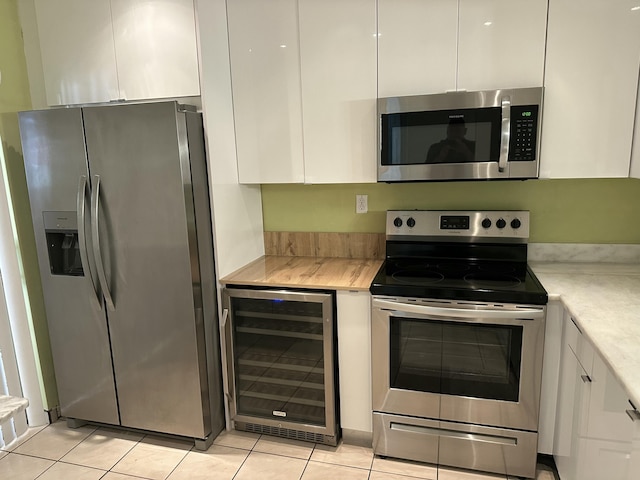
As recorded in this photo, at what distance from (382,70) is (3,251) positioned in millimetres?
2245

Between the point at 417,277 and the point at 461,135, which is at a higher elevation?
the point at 461,135

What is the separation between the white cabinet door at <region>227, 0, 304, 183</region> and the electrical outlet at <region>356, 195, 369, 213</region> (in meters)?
0.43

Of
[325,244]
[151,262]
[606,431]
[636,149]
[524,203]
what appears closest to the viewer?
[606,431]

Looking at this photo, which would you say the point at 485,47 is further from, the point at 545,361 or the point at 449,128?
the point at 545,361

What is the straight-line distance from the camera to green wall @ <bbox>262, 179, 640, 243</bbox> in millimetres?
2336

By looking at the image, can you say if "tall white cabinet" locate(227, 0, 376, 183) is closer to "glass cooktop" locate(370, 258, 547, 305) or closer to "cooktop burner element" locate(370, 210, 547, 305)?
"cooktop burner element" locate(370, 210, 547, 305)

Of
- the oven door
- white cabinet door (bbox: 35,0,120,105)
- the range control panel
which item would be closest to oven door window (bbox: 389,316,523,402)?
the oven door

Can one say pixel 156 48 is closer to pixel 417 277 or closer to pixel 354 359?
pixel 417 277

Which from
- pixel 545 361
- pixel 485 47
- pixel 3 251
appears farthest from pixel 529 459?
pixel 3 251

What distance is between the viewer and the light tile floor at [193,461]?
2.16 m

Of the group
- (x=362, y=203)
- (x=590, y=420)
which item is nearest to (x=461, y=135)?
(x=362, y=203)

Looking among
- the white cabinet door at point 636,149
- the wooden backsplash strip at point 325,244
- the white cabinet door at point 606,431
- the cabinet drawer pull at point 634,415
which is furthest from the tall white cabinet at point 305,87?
the cabinet drawer pull at point 634,415

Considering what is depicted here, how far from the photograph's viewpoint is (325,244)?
2795mm

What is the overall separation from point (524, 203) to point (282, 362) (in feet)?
5.18
